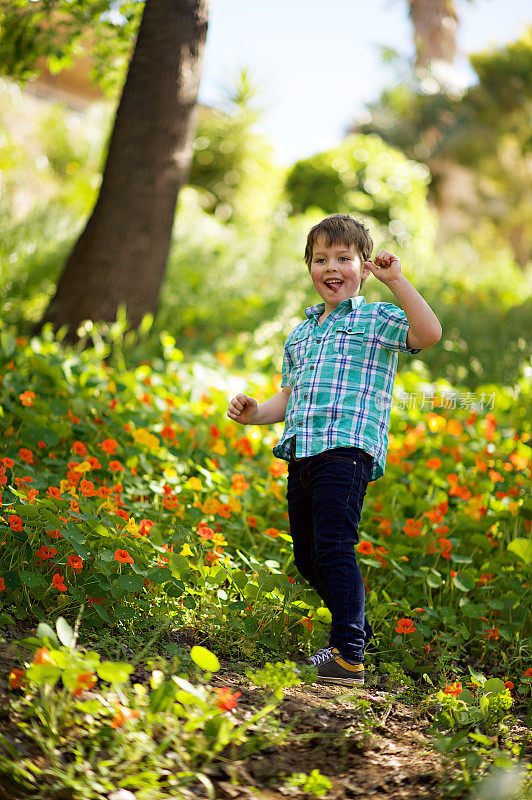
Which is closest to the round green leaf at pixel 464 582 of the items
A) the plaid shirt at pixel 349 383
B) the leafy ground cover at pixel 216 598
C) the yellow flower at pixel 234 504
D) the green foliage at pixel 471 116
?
the leafy ground cover at pixel 216 598

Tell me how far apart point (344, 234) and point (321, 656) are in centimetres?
123

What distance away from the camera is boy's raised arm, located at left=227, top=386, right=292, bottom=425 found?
7.02 feet

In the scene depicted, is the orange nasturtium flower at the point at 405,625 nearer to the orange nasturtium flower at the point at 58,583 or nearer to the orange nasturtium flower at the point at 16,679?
the orange nasturtium flower at the point at 58,583

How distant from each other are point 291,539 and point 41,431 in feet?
3.68

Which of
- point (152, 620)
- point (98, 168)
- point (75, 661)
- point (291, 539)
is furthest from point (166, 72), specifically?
point (98, 168)

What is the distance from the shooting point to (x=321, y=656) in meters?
1.98

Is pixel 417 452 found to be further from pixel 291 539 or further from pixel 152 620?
pixel 152 620

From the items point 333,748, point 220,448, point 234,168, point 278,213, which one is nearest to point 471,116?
point 234,168

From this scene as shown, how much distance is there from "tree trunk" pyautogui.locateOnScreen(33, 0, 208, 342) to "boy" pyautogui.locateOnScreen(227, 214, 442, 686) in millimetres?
2359

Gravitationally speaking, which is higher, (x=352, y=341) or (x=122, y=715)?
(x=352, y=341)

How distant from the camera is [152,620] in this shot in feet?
6.28

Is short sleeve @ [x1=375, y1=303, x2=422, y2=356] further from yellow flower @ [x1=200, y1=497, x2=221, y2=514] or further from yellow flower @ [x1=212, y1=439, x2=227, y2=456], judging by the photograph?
yellow flower @ [x1=212, y1=439, x2=227, y2=456]

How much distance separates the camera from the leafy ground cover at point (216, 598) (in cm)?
138

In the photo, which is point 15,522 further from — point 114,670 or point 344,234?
point 344,234
